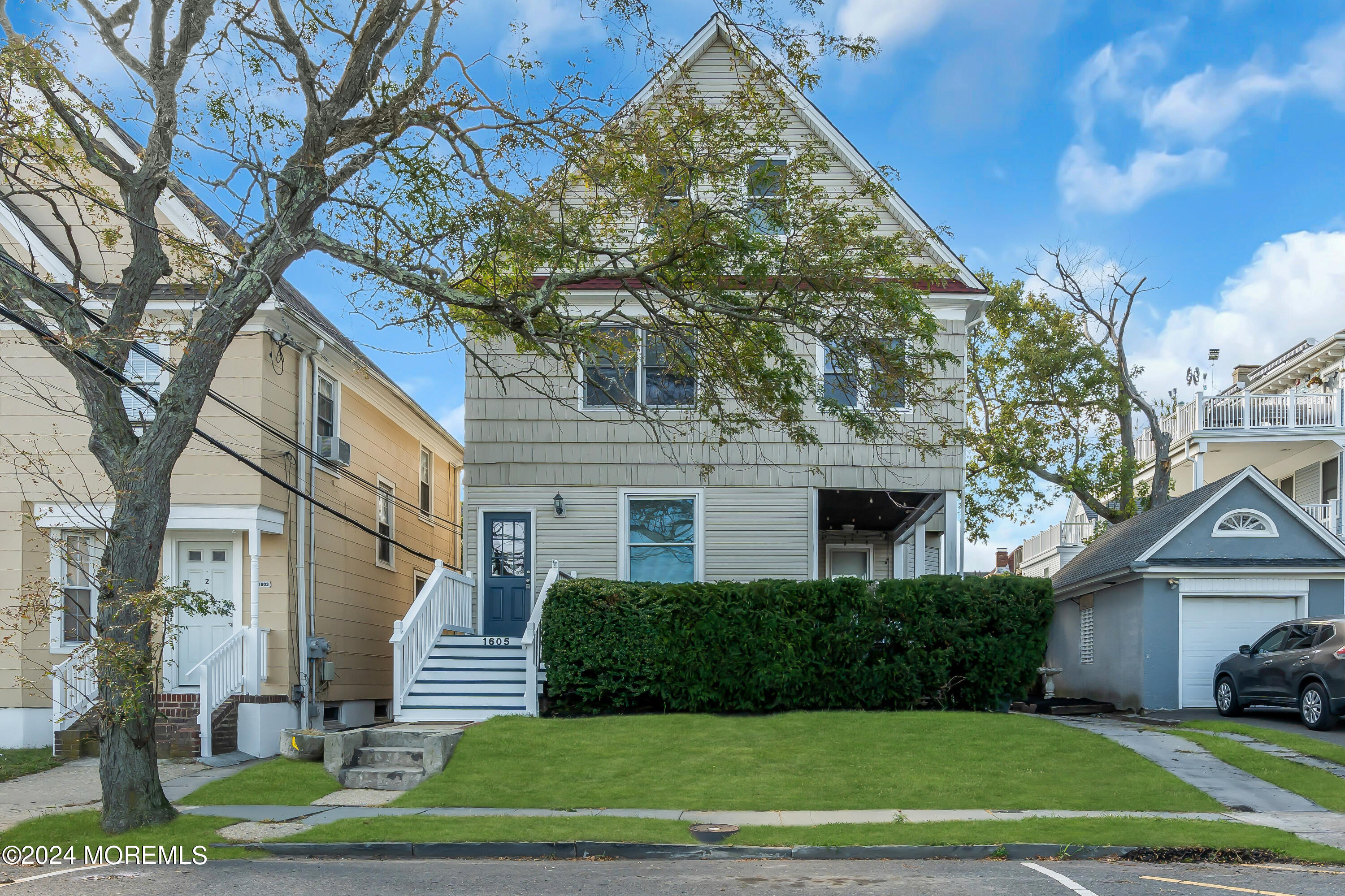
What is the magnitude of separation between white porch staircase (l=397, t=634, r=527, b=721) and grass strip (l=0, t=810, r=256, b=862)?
17.0 feet

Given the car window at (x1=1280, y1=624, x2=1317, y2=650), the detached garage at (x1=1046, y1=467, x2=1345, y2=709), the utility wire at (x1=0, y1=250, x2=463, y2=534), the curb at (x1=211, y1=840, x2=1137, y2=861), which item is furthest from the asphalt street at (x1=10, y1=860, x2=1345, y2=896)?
the detached garage at (x1=1046, y1=467, x2=1345, y2=709)

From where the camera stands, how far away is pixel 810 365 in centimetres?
1733

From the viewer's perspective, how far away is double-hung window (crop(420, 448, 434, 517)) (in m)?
24.9

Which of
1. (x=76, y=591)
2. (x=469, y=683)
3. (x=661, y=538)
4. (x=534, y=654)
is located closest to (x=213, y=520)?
(x=76, y=591)

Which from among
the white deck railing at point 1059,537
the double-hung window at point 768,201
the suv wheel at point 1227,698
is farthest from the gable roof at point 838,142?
the white deck railing at point 1059,537

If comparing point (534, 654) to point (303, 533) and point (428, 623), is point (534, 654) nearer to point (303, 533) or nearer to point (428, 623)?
point (428, 623)

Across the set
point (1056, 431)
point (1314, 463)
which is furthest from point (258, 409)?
point (1314, 463)

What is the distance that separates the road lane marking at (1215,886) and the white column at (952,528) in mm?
10034

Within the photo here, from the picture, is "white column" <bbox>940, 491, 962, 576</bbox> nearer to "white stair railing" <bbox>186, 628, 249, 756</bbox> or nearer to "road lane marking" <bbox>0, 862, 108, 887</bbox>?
"white stair railing" <bbox>186, 628, 249, 756</bbox>

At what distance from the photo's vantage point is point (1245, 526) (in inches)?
762

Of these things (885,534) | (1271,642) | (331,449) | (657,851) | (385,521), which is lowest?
(657,851)

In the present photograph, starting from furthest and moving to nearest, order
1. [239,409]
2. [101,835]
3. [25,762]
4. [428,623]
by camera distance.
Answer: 1. [428,623]
2. [239,409]
3. [25,762]
4. [101,835]

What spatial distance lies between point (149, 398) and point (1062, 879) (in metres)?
9.69

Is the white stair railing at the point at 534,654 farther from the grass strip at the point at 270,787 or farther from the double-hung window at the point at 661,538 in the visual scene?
the grass strip at the point at 270,787
